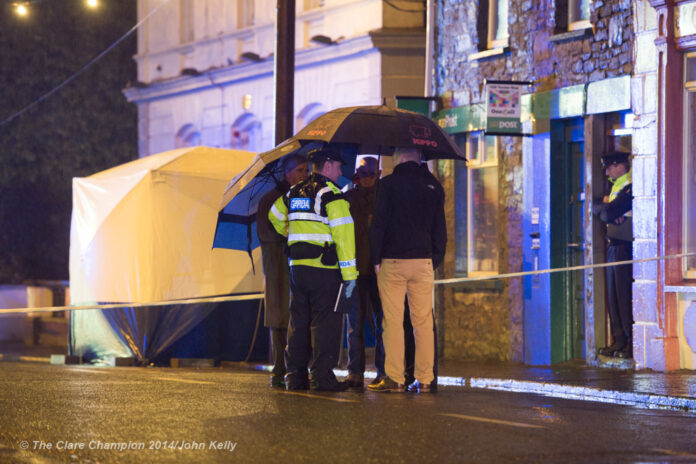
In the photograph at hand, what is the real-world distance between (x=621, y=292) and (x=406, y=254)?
4144 mm

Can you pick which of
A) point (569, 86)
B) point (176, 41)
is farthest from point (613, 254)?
point (176, 41)

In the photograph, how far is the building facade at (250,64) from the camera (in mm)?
19766

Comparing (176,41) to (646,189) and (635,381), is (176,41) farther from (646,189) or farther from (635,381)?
(635,381)

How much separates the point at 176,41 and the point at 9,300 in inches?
269

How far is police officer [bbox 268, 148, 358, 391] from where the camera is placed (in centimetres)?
990

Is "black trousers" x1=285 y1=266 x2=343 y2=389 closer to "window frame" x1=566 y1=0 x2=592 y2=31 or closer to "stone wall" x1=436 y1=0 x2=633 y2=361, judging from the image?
"stone wall" x1=436 y1=0 x2=633 y2=361

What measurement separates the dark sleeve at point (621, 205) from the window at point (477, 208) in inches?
106

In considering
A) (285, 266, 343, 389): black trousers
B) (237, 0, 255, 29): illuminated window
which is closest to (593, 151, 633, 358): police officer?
(285, 266, 343, 389): black trousers

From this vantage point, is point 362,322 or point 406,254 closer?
point 406,254

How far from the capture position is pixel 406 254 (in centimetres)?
1010

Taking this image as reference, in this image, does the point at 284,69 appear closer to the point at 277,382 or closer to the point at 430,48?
the point at 430,48

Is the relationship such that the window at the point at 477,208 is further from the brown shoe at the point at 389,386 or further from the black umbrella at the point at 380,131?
the brown shoe at the point at 389,386

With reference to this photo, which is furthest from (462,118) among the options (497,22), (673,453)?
(673,453)

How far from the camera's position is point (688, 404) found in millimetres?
9469
